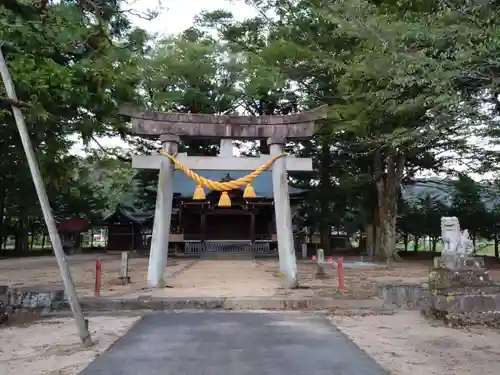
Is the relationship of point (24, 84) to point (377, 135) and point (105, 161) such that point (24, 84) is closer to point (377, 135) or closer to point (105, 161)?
point (105, 161)

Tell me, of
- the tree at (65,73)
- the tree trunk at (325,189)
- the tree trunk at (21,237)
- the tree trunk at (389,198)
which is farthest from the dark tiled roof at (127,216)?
the tree at (65,73)

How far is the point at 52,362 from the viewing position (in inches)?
203

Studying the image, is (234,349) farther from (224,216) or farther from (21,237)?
(21,237)

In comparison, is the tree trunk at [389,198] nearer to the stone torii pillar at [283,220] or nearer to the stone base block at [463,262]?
the stone torii pillar at [283,220]

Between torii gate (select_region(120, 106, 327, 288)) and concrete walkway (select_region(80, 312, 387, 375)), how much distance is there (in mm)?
3852

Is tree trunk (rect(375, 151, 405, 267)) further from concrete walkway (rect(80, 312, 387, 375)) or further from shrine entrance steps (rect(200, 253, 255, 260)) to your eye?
concrete walkway (rect(80, 312, 387, 375))

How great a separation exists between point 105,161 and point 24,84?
7.85 metres

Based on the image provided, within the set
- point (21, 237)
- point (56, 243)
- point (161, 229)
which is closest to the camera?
point (56, 243)

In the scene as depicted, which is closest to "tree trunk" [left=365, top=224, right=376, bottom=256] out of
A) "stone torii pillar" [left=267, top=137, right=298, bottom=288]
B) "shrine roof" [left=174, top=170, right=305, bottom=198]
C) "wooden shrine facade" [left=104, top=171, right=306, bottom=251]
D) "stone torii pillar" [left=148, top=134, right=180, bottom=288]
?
"wooden shrine facade" [left=104, top=171, right=306, bottom=251]

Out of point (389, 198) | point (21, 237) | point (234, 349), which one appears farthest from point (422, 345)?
point (21, 237)

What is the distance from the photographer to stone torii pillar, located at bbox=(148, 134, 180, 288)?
11.2 metres

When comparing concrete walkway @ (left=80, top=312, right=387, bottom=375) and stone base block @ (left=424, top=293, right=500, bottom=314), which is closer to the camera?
concrete walkway @ (left=80, top=312, right=387, bottom=375)

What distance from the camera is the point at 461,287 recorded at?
281 inches

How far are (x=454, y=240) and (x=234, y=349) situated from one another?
4.11 m
